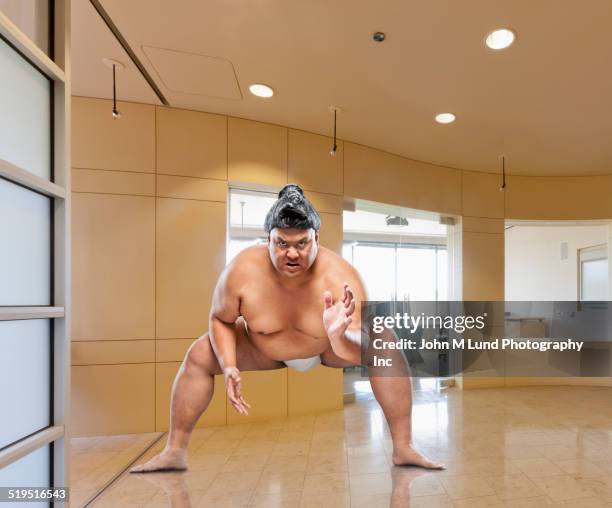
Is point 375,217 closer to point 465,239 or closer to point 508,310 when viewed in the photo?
point 465,239

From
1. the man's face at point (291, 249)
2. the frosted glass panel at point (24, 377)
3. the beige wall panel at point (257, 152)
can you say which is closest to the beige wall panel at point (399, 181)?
the beige wall panel at point (257, 152)

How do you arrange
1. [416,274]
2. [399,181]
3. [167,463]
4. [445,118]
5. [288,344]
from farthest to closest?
[416,274] < [399,181] < [445,118] < [167,463] < [288,344]

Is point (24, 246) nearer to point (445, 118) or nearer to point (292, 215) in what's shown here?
point (292, 215)

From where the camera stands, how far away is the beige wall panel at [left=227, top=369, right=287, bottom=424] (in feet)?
10.9

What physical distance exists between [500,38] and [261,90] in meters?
1.82

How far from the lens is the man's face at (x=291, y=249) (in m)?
1.99

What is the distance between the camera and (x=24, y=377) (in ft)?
4.32

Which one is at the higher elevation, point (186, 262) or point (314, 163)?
point (314, 163)

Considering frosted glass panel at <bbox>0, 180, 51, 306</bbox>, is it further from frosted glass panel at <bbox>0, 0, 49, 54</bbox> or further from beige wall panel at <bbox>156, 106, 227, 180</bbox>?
beige wall panel at <bbox>156, 106, 227, 180</bbox>

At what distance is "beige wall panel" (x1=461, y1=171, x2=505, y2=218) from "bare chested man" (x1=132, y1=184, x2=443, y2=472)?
358 centimetres

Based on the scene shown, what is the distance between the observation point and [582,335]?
5.23 meters

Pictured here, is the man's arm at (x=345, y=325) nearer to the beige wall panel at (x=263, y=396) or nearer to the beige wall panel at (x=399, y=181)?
the beige wall panel at (x=263, y=396)

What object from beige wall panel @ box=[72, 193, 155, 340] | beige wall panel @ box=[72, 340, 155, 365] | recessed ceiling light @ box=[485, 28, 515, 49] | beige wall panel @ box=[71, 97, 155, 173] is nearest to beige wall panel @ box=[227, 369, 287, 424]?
beige wall panel @ box=[72, 340, 155, 365]

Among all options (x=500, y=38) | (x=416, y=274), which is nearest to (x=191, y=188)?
(x=500, y=38)
